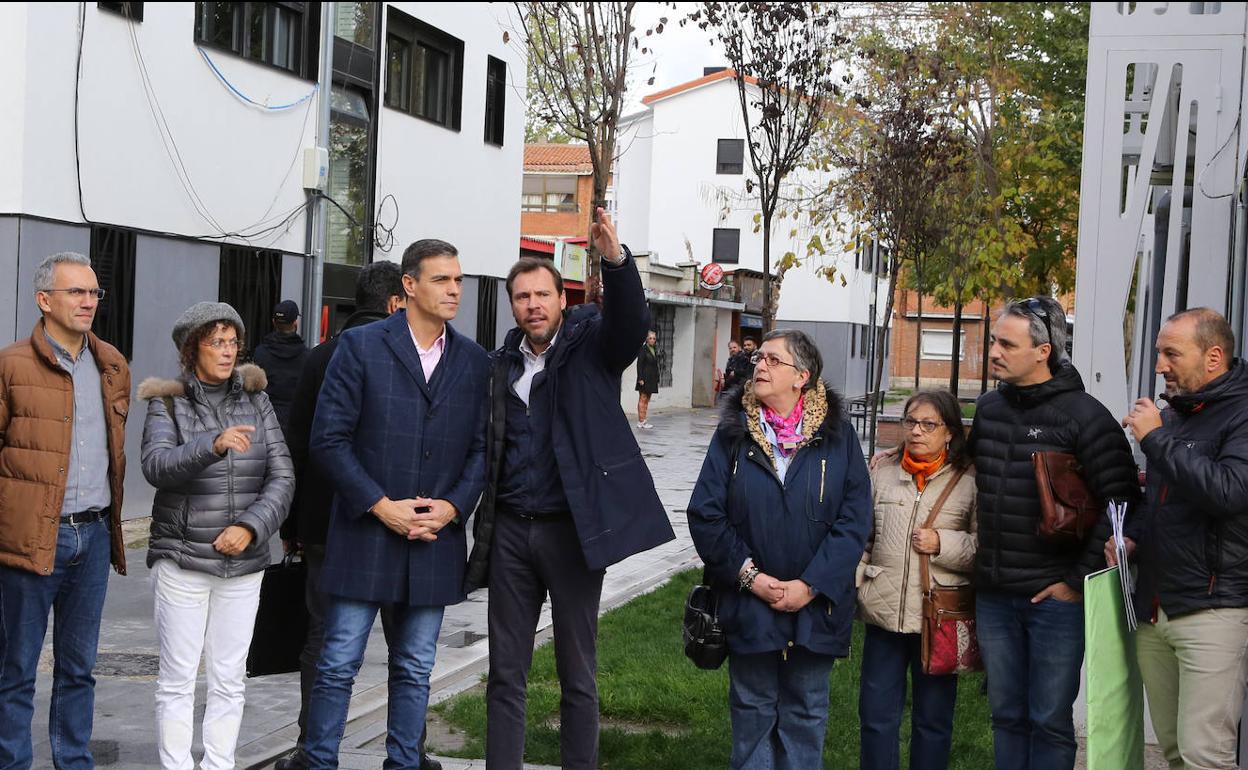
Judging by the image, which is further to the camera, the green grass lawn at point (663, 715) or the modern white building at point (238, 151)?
the modern white building at point (238, 151)

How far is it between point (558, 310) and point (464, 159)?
57.1 ft

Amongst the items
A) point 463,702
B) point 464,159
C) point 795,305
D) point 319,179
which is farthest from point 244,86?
point 795,305

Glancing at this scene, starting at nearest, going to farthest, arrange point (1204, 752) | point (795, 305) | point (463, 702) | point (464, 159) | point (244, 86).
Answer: point (1204, 752) → point (463, 702) → point (244, 86) → point (464, 159) → point (795, 305)

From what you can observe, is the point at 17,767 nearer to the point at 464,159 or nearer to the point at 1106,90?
the point at 1106,90

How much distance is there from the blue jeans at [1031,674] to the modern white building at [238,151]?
402 inches

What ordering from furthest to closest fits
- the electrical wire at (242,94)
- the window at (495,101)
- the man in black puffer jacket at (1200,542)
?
the window at (495,101) → the electrical wire at (242,94) → the man in black puffer jacket at (1200,542)

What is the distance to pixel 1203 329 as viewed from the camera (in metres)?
4.50

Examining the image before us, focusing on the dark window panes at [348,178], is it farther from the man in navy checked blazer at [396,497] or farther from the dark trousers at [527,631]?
the dark trousers at [527,631]

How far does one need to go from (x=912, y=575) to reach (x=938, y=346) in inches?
2784


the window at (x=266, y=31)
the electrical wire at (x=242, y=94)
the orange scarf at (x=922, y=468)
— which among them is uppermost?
the window at (x=266, y=31)

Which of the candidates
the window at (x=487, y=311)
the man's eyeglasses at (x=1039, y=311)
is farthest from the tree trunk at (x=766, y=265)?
the window at (x=487, y=311)

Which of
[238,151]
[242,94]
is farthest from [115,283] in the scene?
[242,94]

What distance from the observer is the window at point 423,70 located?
19.9m

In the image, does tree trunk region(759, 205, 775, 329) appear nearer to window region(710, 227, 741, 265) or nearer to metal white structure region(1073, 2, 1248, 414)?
metal white structure region(1073, 2, 1248, 414)
